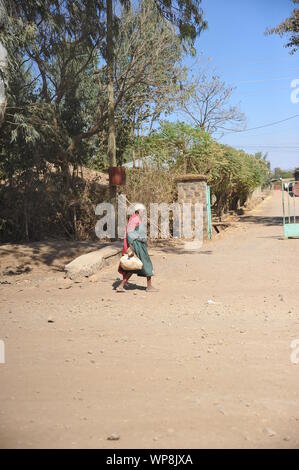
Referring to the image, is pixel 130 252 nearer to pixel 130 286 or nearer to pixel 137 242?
pixel 137 242

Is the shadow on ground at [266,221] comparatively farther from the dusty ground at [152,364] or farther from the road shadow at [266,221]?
the dusty ground at [152,364]

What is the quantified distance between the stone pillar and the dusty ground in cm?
604

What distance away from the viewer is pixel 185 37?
13711 millimetres

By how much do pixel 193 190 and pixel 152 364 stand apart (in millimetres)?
10883

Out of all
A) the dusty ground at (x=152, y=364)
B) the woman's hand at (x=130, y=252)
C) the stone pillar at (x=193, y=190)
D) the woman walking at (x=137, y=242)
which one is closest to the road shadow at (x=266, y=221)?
the stone pillar at (x=193, y=190)

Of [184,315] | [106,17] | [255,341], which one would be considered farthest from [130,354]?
[106,17]

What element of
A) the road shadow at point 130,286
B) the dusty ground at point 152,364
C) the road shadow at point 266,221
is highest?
the road shadow at point 266,221

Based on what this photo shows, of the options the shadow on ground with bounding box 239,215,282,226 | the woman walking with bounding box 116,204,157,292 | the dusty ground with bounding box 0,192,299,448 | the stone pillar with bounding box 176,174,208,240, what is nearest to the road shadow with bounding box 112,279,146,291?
the dusty ground with bounding box 0,192,299,448

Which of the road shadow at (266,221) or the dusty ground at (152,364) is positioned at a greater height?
the road shadow at (266,221)

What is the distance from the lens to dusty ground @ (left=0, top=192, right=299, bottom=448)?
11.0 ft

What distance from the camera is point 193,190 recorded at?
1527 centimetres

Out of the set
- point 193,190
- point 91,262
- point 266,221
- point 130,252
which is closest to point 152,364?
point 130,252

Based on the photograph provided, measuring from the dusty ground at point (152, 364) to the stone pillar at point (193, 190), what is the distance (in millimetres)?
6038

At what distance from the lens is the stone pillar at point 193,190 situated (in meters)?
15.2
